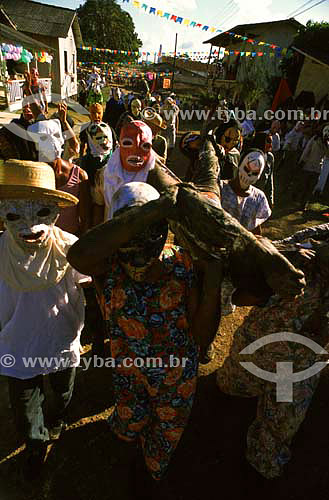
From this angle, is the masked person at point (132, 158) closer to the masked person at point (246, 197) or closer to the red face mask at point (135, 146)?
the red face mask at point (135, 146)

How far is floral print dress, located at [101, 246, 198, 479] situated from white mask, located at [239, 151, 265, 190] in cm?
178

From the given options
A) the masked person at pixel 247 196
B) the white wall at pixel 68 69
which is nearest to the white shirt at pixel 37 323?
the masked person at pixel 247 196

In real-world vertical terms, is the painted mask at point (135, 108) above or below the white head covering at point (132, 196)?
above

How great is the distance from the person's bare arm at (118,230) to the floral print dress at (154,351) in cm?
30

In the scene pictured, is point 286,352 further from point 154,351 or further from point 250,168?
point 250,168

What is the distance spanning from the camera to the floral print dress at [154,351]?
1.59 metres

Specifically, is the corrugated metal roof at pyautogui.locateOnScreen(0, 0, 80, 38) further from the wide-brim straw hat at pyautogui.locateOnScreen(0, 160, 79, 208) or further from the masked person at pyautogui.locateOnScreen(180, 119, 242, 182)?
the wide-brim straw hat at pyautogui.locateOnScreen(0, 160, 79, 208)

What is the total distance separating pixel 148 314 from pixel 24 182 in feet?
3.04

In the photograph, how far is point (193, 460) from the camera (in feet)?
7.67

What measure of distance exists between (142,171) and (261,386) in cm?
184

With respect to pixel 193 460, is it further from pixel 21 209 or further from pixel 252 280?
pixel 21 209

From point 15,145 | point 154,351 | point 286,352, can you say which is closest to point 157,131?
point 15,145

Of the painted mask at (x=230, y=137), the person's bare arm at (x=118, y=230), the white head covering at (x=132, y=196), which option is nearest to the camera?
the person's bare arm at (x=118, y=230)

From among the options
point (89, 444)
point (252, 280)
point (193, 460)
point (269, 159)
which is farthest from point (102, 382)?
point (269, 159)
